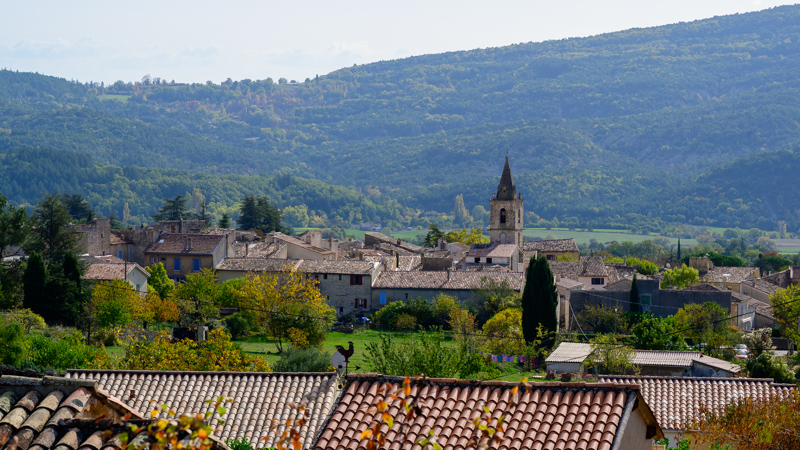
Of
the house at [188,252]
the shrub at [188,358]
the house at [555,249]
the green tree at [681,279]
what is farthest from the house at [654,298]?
the shrub at [188,358]

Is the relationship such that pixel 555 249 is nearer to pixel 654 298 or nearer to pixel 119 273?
pixel 654 298

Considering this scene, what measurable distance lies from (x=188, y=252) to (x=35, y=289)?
1873cm

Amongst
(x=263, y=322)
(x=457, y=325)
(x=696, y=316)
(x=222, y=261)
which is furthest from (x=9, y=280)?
(x=696, y=316)

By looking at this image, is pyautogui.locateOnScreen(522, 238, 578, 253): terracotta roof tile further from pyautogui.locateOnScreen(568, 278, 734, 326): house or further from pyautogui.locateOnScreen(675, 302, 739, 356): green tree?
pyautogui.locateOnScreen(675, 302, 739, 356): green tree

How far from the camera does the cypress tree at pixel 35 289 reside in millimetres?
46781

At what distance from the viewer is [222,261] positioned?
213ft

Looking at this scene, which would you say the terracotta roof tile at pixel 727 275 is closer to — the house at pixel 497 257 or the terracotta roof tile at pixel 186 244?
the house at pixel 497 257

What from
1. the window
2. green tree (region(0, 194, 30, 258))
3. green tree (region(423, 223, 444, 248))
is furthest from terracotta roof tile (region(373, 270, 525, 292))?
green tree (region(423, 223, 444, 248))

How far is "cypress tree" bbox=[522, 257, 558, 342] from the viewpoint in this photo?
163 feet

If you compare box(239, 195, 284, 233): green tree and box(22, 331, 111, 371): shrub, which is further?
box(239, 195, 284, 233): green tree

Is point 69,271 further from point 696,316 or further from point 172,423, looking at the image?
point 172,423

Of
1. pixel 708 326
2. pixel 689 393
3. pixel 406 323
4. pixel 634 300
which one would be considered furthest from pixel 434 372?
pixel 634 300

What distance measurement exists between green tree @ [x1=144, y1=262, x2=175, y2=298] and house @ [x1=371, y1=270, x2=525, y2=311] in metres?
13.0

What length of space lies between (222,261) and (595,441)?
5682cm
